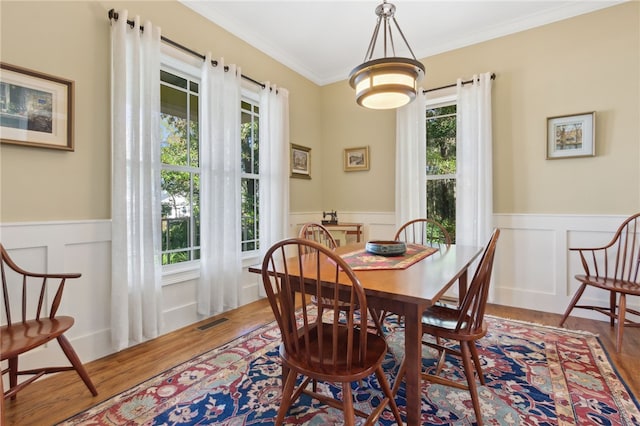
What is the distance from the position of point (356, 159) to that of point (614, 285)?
2831 mm

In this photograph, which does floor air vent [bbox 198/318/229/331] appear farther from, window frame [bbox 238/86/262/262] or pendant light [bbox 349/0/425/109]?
pendant light [bbox 349/0/425/109]

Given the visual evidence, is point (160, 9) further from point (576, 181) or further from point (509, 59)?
point (576, 181)

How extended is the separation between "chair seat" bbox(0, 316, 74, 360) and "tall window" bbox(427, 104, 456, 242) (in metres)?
3.39

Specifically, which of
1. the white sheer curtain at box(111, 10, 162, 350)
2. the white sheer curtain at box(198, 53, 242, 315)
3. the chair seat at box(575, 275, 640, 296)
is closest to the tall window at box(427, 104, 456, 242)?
the chair seat at box(575, 275, 640, 296)

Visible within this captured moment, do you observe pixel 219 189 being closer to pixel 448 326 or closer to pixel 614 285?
pixel 448 326

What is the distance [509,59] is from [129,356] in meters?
4.31

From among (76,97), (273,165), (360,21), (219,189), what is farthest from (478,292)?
(360,21)

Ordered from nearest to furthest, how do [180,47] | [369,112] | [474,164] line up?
[180,47], [474,164], [369,112]

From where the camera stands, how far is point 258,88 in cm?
333

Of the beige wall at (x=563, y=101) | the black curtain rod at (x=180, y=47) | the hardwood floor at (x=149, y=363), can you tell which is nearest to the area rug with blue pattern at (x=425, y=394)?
the hardwood floor at (x=149, y=363)

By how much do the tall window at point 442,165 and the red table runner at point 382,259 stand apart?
1.51 meters

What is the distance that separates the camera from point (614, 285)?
227 cm

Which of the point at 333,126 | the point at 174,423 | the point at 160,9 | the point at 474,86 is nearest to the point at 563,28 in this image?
the point at 474,86

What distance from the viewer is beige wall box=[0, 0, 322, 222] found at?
5.80ft
